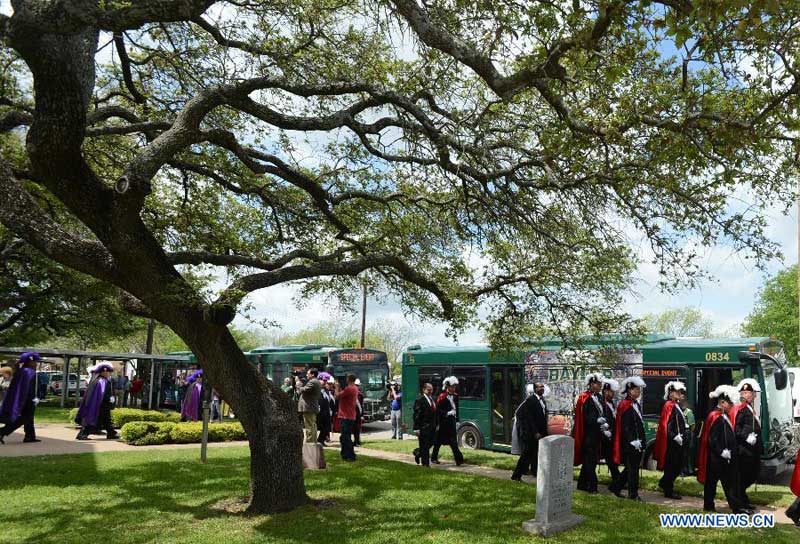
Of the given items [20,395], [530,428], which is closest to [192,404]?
[20,395]

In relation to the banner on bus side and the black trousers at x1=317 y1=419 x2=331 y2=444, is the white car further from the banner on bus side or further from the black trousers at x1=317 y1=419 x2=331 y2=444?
the black trousers at x1=317 y1=419 x2=331 y2=444

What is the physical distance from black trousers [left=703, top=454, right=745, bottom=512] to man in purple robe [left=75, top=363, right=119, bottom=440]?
14.1 metres

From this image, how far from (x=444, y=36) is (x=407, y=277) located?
430cm

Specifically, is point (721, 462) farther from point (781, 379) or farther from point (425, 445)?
point (425, 445)

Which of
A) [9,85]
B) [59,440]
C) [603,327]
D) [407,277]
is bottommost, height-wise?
[59,440]

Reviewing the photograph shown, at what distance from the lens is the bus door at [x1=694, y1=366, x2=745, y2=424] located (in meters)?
13.3

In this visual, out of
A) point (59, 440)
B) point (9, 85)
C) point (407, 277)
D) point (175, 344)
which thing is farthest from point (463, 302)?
point (175, 344)

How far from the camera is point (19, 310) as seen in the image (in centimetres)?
2891

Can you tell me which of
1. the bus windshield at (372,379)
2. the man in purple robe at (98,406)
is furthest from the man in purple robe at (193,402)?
the bus windshield at (372,379)

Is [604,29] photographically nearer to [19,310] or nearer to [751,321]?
[19,310]

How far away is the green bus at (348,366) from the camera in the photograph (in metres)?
24.8

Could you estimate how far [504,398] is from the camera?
17078 mm

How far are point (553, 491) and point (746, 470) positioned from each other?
3.78 m

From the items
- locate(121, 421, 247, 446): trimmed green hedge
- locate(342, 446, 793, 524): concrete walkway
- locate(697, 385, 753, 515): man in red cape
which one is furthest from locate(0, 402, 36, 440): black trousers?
locate(697, 385, 753, 515): man in red cape
